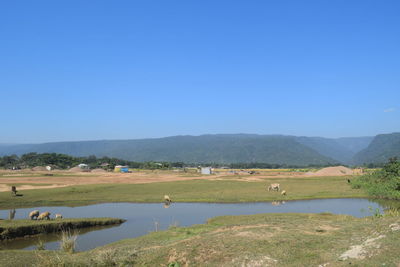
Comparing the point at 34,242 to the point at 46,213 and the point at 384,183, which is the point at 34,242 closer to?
the point at 46,213

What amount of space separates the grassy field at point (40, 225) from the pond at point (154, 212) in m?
0.89

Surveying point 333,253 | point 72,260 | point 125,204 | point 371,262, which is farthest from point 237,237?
point 125,204

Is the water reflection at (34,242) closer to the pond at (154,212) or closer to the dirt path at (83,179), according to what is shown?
the pond at (154,212)

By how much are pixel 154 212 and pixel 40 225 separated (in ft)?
36.9

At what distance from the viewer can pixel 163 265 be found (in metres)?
13.7

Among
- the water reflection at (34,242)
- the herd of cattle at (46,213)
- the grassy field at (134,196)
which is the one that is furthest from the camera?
the grassy field at (134,196)

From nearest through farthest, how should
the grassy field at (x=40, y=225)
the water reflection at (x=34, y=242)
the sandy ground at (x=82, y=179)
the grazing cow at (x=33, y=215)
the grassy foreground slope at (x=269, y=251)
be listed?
the grassy foreground slope at (x=269, y=251) → the water reflection at (x=34, y=242) → the grassy field at (x=40, y=225) → the grazing cow at (x=33, y=215) → the sandy ground at (x=82, y=179)

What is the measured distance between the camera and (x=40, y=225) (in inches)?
1012

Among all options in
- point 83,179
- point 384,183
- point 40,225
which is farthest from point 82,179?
point 384,183

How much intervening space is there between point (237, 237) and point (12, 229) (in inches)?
687

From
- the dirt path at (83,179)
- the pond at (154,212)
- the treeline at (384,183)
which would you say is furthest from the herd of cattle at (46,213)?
the dirt path at (83,179)

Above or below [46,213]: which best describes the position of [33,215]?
below

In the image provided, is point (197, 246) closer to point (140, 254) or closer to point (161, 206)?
point (140, 254)

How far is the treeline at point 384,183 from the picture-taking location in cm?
4248
